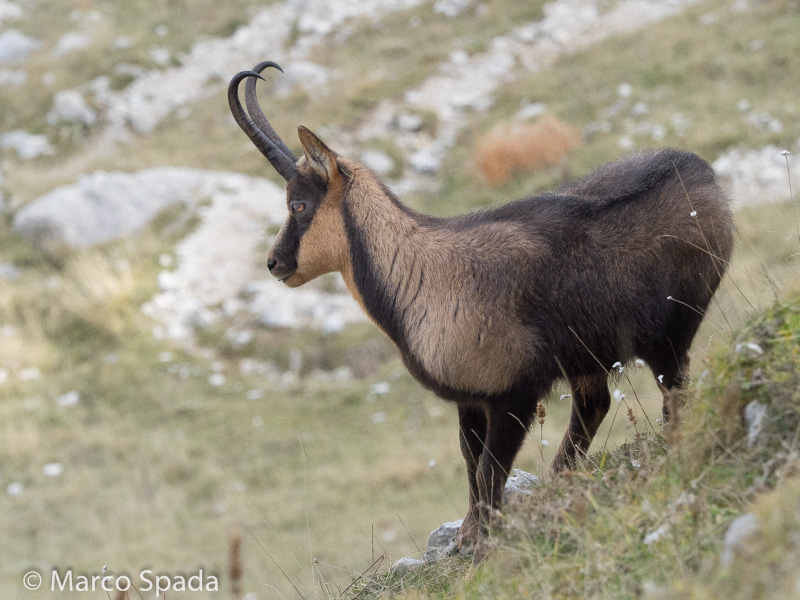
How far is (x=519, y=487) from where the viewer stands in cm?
572

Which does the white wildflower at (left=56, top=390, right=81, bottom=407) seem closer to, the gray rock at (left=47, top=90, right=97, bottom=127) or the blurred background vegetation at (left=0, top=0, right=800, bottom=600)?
the blurred background vegetation at (left=0, top=0, right=800, bottom=600)

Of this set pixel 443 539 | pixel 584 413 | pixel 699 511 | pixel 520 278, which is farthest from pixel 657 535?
pixel 584 413

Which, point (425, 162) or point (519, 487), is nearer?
point (519, 487)

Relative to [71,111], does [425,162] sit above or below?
below

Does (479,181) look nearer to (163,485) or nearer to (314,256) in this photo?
(163,485)

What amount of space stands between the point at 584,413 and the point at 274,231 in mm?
12339

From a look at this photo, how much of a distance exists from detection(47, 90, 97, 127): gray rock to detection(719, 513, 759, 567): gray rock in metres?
24.7

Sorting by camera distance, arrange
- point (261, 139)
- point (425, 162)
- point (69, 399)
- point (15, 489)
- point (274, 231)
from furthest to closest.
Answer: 1. point (425, 162)
2. point (274, 231)
3. point (69, 399)
4. point (15, 489)
5. point (261, 139)

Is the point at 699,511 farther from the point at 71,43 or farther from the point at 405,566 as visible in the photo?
the point at 71,43

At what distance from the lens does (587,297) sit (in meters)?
5.12

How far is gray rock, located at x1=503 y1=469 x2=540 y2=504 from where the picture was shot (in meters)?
5.37

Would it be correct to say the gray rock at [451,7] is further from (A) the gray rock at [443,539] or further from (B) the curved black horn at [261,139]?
(A) the gray rock at [443,539]

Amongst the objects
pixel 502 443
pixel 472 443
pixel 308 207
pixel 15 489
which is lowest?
pixel 15 489

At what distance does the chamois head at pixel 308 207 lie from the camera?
5.65 m
